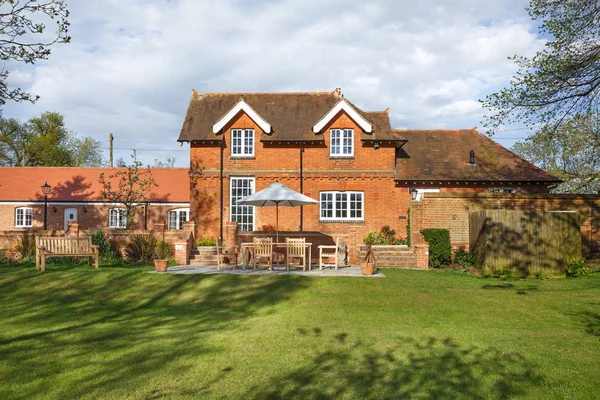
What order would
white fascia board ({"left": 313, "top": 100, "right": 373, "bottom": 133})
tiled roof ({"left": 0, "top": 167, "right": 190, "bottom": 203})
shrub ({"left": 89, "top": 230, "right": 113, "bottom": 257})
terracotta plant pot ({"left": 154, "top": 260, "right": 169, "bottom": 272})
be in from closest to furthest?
terracotta plant pot ({"left": 154, "top": 260, "right": 169, "bottom": 272}) → shrub ({"left": 89, "top": 230, "right": 113, "bottom": 257}) → white fascia board ({"left": 313, "top": 100, "right": 373, "bottom": 133}) → tiled roof ({"left": 0, "top": 167, "right": 190, "bottom": 203})

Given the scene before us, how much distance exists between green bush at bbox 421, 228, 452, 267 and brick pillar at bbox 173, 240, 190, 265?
930 cm

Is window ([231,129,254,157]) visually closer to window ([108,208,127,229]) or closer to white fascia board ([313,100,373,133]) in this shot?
white fascia board ([313,100,373,133])

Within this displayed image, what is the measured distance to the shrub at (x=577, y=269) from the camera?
16.2 meters

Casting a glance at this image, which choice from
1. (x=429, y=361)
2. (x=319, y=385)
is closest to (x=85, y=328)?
(x=319, y=385)

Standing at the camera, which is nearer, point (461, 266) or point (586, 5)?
point (586, 5)

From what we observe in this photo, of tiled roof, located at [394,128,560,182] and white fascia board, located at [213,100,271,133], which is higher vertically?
white fascia board, located at [213,100,271,133]

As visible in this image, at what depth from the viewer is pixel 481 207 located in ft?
64.7

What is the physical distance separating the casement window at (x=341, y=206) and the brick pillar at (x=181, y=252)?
7.34m

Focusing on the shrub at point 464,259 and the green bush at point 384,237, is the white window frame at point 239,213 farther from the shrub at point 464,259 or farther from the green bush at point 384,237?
the shrub at point 464,259

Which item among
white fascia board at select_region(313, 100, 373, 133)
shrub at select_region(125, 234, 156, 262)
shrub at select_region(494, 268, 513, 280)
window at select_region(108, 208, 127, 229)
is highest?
white fascia board at select_region(313, 100, 373, 133)

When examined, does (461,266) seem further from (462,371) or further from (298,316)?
(462,371)

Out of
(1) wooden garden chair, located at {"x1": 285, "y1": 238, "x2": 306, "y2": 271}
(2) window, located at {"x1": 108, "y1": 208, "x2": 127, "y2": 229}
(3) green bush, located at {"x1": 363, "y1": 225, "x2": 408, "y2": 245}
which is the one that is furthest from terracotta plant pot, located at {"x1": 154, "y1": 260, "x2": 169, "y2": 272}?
(2) window, located at {"x1": 108, "y1": 208, "x2": 127, "y2": 229}

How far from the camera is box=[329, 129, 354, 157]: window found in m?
23.5

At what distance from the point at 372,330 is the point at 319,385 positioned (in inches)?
128
